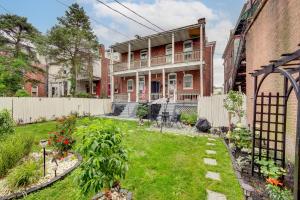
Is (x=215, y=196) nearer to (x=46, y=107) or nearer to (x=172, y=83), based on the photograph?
(x=46, y=107)

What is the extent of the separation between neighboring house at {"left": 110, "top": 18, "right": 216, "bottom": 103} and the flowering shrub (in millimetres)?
10299

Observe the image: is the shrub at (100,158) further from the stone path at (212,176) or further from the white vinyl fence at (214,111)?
the white vinyl fence at (214,111)

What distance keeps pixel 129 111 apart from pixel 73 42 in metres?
10.0

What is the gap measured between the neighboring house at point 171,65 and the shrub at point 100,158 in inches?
492

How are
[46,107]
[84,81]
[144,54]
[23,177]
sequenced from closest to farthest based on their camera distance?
[23,177], [46,107], [144,54], [84,81]

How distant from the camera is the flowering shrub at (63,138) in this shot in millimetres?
4859

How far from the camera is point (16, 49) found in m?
17.5

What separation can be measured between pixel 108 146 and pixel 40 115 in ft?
39.5

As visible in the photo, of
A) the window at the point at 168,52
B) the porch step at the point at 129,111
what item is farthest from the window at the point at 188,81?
the porch step at the point at 129,111

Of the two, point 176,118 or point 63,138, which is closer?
point 63,138

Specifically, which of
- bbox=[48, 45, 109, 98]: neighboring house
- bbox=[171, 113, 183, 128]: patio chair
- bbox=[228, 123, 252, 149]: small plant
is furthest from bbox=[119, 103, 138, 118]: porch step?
bbox=[228, 123, 252, 149]: small plant

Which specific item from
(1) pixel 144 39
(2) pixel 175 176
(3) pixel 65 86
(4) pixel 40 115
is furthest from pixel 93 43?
(2) pixel 175 176

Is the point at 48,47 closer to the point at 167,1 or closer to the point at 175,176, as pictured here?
the point at 167,1

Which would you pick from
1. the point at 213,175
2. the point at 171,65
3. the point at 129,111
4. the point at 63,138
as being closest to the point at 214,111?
the point at 171,65
